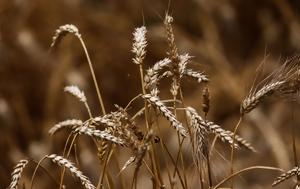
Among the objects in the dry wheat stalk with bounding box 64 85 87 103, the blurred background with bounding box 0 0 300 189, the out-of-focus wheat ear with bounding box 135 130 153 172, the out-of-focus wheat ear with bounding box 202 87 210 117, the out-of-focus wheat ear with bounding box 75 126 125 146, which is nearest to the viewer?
the out-of-focus wheat ear with bounding box 135 130 153 172

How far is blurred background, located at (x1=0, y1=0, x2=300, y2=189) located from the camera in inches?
139

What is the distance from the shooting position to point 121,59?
4.14 metres

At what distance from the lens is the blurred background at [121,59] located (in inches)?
139

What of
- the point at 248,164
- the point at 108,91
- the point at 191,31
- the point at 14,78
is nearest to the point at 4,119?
the point at 14,78

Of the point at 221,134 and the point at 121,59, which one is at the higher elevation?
the point at 121,59

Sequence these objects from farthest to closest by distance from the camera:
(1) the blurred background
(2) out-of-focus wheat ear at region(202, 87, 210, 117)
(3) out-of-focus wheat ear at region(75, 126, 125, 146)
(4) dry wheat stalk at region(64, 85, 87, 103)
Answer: (1) the blurred background → (4) dry wheat stalk at region(64, 85, 87, 103) → (2) out-of-focus wheat ear at region(202, 87, 210, 117) → (3) out-of-focus wheat ear at region(75, 126, 125, 146)

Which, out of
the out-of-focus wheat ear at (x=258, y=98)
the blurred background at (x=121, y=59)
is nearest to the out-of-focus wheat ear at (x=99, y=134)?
the out-of-focus wheat ear at (x=258, y=98)

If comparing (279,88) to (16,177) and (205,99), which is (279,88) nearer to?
(205,99)

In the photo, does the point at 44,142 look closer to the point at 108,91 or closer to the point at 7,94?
the point at 7,94

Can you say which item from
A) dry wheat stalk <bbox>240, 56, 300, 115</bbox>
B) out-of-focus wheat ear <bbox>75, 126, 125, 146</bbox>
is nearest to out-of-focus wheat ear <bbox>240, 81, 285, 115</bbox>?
dry wheat stalk <bbox>240, 56, 300, 115</bbox>

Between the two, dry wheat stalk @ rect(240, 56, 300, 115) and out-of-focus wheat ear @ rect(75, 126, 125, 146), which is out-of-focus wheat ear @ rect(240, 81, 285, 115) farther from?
out-of-focus wheat ear @ rect(75, 126, 125, 146)

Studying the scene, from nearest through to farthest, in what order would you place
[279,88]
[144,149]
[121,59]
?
[144,149] < [279,88] < [121,59]

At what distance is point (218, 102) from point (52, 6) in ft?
3.49

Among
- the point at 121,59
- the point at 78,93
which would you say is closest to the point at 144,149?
the point at 78,93
